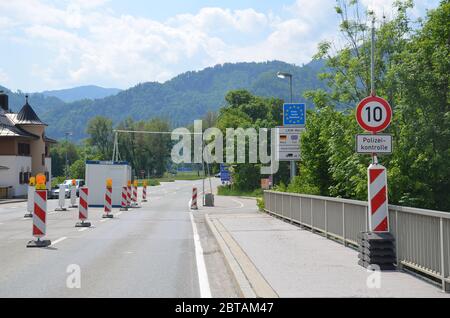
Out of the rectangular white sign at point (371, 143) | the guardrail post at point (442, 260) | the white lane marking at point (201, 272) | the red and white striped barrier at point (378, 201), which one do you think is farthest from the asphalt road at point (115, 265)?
the rectangular white sign at point (371, 143)

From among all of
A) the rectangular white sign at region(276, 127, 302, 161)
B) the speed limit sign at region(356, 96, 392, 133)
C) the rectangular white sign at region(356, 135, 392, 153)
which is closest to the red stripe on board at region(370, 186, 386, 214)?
the rectangular white sign at region(356, 135, 392, 153)

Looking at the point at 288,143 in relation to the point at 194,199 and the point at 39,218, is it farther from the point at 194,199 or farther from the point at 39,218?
the point at 39,218

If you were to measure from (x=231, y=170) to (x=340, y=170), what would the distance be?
55509 mm

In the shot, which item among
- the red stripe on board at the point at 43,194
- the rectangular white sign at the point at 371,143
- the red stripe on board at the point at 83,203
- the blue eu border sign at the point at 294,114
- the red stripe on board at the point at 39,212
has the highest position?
the blue eu border sign at the point at 294,114

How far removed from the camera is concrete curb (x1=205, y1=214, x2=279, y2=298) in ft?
26.3

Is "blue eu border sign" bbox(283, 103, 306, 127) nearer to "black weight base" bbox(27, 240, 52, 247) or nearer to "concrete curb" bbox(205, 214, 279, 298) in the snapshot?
"concrete curb" bbox(205, 214, 279, 298)

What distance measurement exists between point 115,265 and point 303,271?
12.4 feet

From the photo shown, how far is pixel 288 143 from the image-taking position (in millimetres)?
26969

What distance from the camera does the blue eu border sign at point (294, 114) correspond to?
28234 millimetres

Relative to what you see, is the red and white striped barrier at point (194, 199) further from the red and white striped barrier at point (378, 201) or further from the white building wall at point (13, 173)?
the white building wall at point (13, 173)

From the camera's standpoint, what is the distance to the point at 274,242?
1480 centimetres

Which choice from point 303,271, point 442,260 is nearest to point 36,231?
point 303,271

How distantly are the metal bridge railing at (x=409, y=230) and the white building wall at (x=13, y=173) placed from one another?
181 ft

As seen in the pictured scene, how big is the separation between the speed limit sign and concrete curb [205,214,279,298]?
3.29 meters
